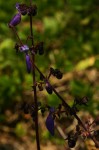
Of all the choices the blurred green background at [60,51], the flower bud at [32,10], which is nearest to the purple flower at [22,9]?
the flower bud at [32,10]

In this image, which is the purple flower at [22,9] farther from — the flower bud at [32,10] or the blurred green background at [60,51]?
the blurred green background at [60,51]

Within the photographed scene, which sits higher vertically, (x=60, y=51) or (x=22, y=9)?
(x=60, y=51)

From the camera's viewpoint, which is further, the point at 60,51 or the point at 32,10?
the point at 60,51

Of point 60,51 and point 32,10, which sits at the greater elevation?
point 60,51

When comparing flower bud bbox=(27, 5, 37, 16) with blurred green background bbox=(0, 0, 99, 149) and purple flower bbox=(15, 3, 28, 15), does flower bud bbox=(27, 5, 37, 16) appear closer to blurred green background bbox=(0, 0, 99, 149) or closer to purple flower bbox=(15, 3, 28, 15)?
purple flower bbox=(15, 3, 28, 15)

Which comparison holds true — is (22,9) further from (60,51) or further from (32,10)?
(60,51)

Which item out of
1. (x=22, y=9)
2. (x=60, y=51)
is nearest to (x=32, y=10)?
(x=22, y=9)

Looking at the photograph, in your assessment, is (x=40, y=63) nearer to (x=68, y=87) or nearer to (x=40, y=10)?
(x=68, y=87)

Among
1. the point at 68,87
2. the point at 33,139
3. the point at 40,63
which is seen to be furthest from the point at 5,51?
the point at 33,139
